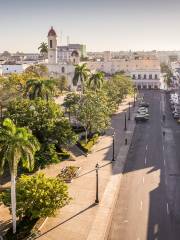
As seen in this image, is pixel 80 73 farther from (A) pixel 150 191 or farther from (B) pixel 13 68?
(B) pixel 13 68

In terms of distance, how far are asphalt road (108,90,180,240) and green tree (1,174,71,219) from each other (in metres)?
6.70

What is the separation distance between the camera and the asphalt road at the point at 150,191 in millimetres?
41344

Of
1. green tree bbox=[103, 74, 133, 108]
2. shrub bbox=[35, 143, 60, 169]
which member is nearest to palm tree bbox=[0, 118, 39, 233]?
shrub bbox=[35, 143, 60, 169]

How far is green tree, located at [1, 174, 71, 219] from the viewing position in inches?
1523

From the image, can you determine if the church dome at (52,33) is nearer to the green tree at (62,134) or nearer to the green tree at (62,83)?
the green tree at (62,83)

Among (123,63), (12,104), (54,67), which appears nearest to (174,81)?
(123,63)

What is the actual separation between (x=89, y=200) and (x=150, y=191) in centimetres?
879

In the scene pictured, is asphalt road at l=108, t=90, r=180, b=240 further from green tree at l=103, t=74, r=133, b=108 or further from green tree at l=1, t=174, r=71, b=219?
green tree at l=103, t=74, r=133, b=108

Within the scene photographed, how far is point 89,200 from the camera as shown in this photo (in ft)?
158

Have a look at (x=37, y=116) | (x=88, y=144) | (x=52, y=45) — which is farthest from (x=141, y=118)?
(x=52, y=45)

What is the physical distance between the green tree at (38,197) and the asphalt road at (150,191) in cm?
670

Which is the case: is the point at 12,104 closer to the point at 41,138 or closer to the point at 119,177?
the point at 41,138

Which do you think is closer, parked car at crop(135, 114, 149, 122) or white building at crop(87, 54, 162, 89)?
parked car at crop(135, 114, 149, 122)

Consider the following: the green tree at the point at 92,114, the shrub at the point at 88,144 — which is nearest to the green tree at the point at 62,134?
the shrub at the point at 88,144
